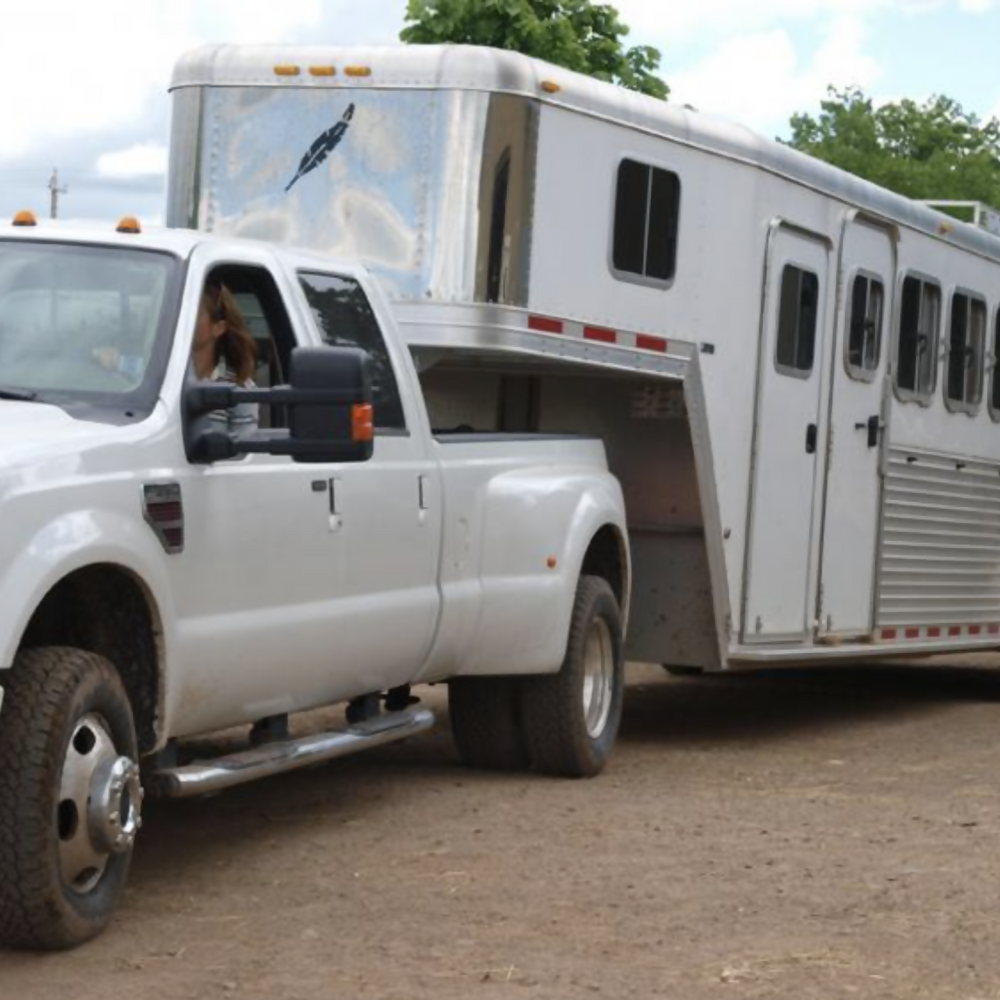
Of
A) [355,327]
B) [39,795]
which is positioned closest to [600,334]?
[355,327]

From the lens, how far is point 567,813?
8.92 metres

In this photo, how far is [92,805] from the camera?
20.8 ft

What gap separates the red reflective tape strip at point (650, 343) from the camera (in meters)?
10.5

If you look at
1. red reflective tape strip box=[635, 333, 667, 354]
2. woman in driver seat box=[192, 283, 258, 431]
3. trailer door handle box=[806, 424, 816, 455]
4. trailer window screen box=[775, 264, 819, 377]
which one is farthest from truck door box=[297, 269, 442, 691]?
trailer door handle box=[806, 424, 816, 455]

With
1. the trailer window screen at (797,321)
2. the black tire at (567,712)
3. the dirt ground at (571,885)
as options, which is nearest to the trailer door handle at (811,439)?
the trailer window screen at (797,321)

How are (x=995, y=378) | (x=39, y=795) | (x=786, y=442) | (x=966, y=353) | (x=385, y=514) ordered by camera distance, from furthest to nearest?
(x=995, y=378), (x=966, y=353), (x=786, y=442), (x=385, y=514), (x=39, y=795)

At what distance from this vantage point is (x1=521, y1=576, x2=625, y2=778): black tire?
977 cm

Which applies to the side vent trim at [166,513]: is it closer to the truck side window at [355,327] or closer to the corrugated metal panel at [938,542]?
the truck side window at [355,327]

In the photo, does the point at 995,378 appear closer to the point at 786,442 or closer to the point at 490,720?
the point at 786,442

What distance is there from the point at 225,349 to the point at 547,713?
9.17 feet

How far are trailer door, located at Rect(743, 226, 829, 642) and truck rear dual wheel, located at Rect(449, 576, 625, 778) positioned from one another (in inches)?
61.9

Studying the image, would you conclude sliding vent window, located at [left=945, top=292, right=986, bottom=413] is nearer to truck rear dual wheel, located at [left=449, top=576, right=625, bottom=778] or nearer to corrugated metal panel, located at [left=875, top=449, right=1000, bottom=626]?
corrugated metal panel, located at [left=875, top=449, right=1000, bottom=626]

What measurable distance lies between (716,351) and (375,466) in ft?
10.7

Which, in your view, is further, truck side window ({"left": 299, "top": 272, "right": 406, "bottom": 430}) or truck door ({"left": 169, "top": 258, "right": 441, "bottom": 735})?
truck side window ({"left": 299, "top": 272, "right": 406, "bottom": 430})
